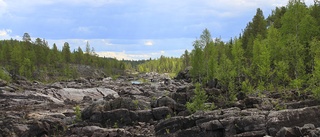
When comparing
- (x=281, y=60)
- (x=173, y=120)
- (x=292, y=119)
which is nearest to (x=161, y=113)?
(x=173, y=120)

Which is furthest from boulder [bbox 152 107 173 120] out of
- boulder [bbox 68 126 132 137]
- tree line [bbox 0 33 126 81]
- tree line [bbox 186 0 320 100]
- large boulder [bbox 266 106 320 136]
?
tree line [bbox 0 33 126 81]

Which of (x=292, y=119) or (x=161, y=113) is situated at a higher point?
(x=292, y=119)

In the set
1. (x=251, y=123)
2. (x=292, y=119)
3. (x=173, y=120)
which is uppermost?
(x=292, y=119)

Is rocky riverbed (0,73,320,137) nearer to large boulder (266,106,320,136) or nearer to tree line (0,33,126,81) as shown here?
large boulder (266,106,320,136)

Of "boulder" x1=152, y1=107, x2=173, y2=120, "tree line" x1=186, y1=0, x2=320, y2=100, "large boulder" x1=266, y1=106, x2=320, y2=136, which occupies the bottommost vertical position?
"boulder" x1=152, y1=107, x2=173, y2=120

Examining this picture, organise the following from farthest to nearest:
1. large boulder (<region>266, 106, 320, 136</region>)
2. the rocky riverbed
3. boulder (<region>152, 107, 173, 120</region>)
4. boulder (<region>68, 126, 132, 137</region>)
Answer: boulder (<region>152, 107, 173, 120</region>) → boulder (<region>68, 126, 132, 137</region>) → the rocky riverbed → large boulder (<region>266, 106, 320, 136</region>)

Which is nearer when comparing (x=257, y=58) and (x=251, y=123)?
(x=251, y=123)

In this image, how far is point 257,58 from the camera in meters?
62.6

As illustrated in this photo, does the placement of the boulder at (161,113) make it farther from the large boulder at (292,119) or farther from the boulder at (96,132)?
the large boulder at (292,119)

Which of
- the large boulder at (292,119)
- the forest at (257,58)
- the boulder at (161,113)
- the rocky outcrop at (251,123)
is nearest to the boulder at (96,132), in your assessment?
the rocky outcrop at (251,123)

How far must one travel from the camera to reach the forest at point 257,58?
146 ft

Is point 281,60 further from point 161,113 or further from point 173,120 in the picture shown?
point 173,120

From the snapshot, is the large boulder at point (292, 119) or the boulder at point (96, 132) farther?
the boulder at point (96, 132)

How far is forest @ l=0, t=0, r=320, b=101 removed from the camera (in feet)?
146
